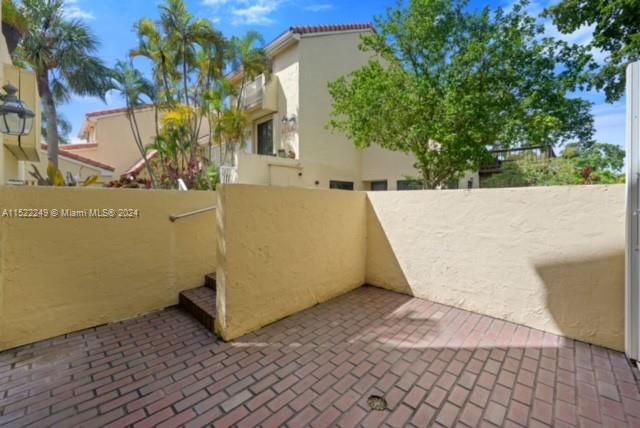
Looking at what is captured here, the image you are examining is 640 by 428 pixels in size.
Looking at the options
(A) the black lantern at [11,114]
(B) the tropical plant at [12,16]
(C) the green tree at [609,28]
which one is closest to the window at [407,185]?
(C) the green tree at [609,28]

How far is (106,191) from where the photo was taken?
382 centimetres

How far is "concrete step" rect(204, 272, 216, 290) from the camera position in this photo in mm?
4672

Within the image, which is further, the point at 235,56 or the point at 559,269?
the point at 235,56

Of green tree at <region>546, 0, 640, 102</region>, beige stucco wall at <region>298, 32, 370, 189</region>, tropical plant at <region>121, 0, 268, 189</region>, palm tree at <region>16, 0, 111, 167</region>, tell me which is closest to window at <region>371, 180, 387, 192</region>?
beige stucco wall at <region>298, 32, 370, 189</region>

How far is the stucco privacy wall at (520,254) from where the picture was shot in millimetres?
3312

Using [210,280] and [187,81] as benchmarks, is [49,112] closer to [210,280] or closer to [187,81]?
[187,81]

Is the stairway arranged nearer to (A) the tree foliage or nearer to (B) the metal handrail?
(B) the metal handrail

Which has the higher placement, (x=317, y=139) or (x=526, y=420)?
(x=317, y=139)

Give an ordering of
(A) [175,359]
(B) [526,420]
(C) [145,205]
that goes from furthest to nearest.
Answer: (C) [145,205] → (A) [175,359] → (B) [526,420]

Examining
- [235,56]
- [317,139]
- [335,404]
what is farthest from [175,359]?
[235,56]

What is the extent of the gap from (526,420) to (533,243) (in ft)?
7.87

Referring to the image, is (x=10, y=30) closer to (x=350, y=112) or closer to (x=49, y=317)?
(x=49, y=317)

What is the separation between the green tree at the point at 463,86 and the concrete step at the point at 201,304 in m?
7.09

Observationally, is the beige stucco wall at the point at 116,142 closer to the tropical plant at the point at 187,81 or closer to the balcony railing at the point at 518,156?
the tropical plant at the point at 187,81
